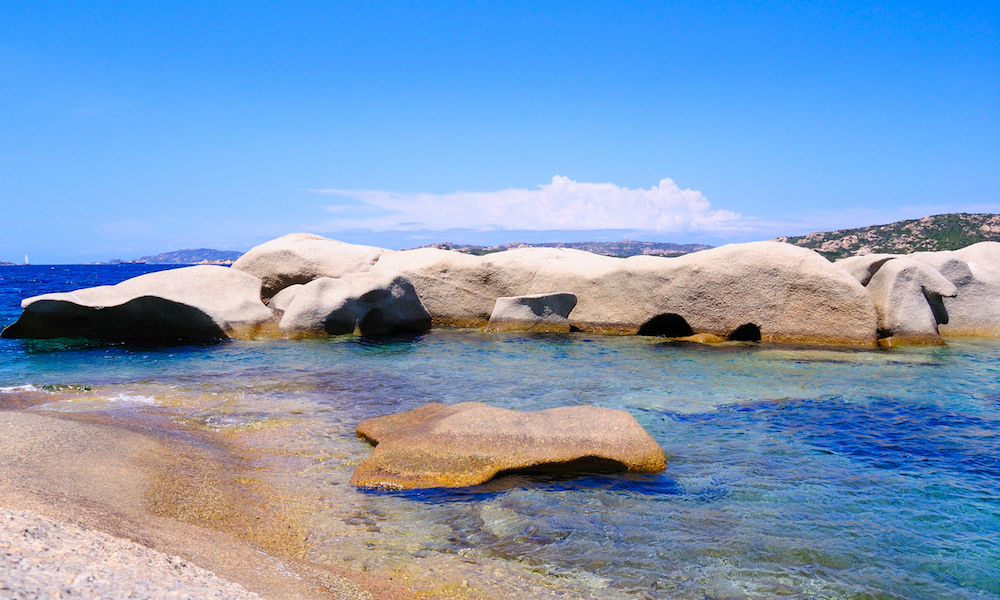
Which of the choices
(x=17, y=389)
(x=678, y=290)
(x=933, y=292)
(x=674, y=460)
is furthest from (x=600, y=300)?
(x=17, y=389)

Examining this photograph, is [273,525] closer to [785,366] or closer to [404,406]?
[404,406]

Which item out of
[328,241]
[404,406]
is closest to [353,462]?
[404,406]

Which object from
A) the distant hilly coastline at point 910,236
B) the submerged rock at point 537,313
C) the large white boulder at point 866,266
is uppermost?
the distant hilly coastline at point 910,236

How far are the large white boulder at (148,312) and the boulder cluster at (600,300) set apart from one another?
0.04m

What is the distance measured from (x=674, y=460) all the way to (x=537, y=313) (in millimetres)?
12025

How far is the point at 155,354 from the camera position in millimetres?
14953

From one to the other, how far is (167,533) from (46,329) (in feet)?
51.7

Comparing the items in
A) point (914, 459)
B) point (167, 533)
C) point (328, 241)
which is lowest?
point (914, 459)

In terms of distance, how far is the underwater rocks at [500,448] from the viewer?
6504 millimetres

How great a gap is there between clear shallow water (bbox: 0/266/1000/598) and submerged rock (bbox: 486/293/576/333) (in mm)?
4380

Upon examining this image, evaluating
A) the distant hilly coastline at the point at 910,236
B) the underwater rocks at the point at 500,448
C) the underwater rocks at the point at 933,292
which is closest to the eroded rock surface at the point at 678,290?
the underwater rocks at the point at 933,292

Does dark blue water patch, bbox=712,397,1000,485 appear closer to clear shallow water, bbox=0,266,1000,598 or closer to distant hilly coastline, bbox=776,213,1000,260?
clear shallow water, bbox=0,266,1000,598

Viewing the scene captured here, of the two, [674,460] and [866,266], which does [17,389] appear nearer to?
[674,460]

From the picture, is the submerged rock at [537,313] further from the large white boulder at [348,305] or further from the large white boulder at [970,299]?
the large white boulder at [970,299]
